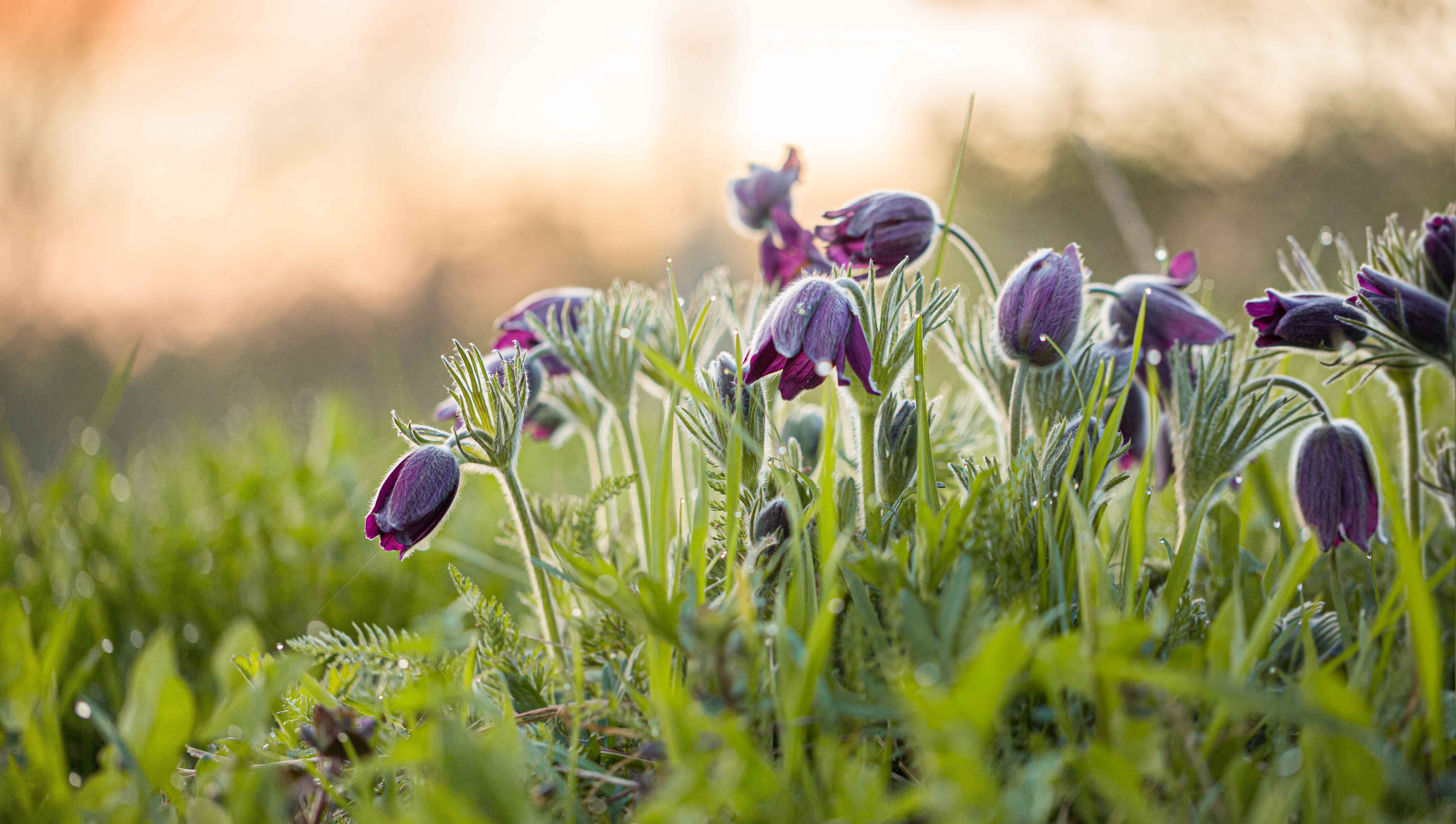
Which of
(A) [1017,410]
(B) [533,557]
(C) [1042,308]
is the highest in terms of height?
(C) [1042,308]

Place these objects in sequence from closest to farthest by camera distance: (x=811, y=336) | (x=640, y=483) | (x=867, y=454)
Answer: (x=811, y=336)
(x=867, y=454)
(x=640, y=483)

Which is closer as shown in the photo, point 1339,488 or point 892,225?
point 1339,488

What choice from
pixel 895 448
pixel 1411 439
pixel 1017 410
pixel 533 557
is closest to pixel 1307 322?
pixel 1411 439

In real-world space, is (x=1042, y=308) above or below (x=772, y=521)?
above

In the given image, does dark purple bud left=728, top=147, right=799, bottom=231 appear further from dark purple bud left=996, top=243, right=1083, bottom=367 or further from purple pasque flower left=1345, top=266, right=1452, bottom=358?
purple pasque flower left=1345, top=266, right=1452, bottom=358

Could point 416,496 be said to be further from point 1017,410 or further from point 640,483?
point 1017,410

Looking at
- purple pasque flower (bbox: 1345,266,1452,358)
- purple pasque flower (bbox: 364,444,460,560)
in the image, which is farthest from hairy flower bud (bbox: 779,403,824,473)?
purple pasque flower (bbox: 1345,266,1452,358)

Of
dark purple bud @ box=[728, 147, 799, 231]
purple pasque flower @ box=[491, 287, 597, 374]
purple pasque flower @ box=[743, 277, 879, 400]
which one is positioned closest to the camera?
purple pasque flower @ box=[743, 277, 879, 400]
